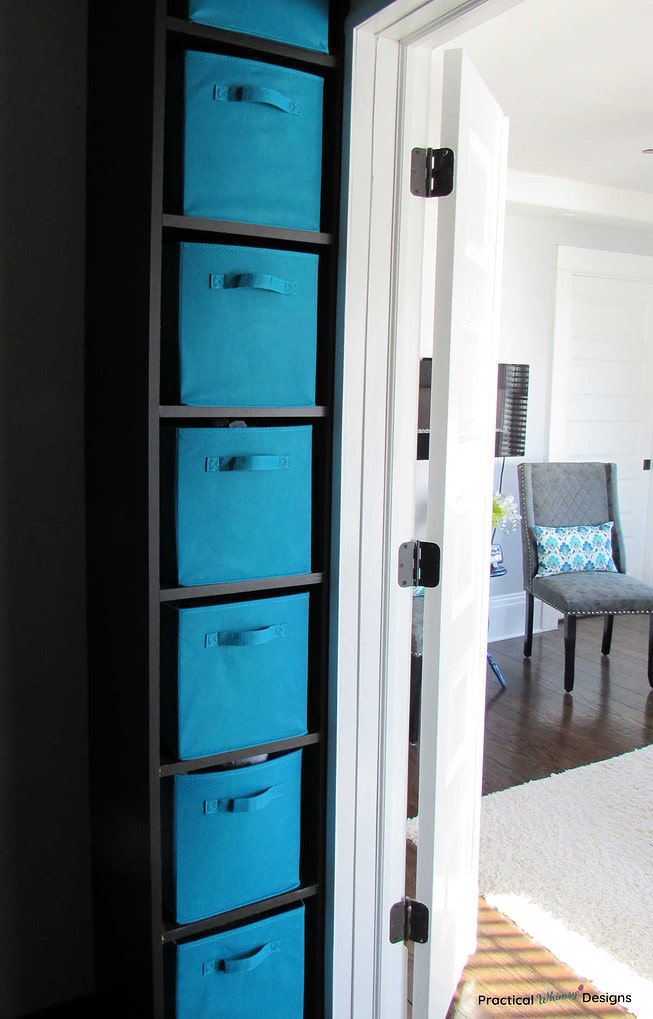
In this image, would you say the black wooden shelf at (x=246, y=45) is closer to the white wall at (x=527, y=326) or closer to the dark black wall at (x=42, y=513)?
the dark black wall at (x=42, y=513)

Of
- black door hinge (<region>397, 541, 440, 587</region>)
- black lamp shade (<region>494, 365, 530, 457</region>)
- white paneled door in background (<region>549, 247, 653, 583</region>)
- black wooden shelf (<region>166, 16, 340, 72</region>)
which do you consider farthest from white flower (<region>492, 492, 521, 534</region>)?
black wooden shelf (<region>166, 16, 340, 72</region>)

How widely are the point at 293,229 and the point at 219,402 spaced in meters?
0.32

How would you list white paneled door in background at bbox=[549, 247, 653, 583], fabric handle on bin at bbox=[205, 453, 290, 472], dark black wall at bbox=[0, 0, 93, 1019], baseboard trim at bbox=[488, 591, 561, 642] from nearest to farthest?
fabric handle on bin at bbox=[205, 453, 290, 472]
dark black wall at bbox=[0, 0, 93, 1019]
baseboard trim at bbox=[488, 591, 561, 642]
white paneled door in background at bbox=[549, 247, 653, 583]

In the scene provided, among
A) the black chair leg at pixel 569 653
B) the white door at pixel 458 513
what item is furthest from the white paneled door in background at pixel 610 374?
the white door at pixel 458 513

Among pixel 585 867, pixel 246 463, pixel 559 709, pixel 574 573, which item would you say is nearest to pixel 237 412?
pixel 246 463

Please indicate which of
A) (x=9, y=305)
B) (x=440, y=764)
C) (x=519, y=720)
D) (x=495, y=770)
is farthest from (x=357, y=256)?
(x=519, y=720)

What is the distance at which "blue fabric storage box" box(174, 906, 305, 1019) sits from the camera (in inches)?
59.7

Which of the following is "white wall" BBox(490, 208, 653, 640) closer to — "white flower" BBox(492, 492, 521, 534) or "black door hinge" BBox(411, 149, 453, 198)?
"white flower" BBox(492, 492, 521, 534)

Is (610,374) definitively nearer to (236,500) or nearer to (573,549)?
(573,549)

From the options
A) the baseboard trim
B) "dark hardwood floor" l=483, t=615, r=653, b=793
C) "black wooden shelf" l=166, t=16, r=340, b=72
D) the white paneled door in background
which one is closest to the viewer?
"black wooden shelf" l=166, t=16, r=340, b=72

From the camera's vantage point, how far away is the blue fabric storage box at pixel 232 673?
1462mm

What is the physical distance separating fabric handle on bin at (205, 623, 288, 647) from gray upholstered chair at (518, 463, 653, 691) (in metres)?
2.83

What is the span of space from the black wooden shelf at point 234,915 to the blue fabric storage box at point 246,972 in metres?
0.02

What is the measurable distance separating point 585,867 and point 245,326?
78.8 inches
